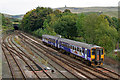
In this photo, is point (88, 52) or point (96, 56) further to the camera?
point (88, 52)

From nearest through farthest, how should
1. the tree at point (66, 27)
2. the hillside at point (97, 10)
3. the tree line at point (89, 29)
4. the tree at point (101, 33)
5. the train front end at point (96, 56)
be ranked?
the train front end at point (96, 56)
the tree at point (101, 33)
the tree line at point (89, 29)
the tree at point (66, 27)
the hillside at point (97, 10)

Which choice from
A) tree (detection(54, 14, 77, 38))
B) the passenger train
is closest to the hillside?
tree (detection(54, 14, 77, 38))

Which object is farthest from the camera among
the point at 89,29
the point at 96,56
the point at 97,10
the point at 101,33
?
the point at 97,10

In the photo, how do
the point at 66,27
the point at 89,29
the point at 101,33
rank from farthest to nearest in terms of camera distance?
the point at 66,27 → the point at 89,29 → the point at 101,33

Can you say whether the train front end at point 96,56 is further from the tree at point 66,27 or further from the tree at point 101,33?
the tree at point 66,27

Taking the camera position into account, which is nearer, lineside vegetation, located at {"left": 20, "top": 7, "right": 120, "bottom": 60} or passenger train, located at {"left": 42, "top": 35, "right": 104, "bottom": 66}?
passenger train, located at {"left": 42, "top": 35, "right": 104, "bottom": 66}

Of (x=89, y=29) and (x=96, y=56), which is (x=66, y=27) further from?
(x=96, y=56)

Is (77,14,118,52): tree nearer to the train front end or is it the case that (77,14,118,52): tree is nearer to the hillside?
the train front end

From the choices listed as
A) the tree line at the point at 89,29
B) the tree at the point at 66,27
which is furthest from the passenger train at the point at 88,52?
the tree at the point at 66,27

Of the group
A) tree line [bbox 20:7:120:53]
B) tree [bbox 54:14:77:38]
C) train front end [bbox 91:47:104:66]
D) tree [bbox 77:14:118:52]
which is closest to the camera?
train front end [bbox 91:47:104:66]

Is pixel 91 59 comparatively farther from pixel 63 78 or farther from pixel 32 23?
pixel 32 23

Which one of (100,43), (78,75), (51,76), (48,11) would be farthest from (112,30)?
(48,11)

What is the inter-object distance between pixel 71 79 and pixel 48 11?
51.6 meters

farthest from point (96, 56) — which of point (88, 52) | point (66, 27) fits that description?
point (66, 27)
